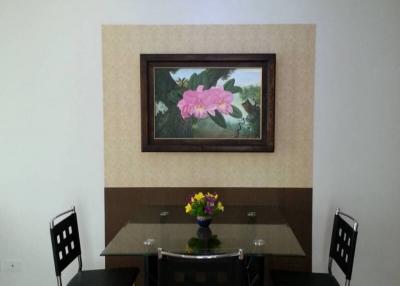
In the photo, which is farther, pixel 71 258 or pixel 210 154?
pixel 210 154

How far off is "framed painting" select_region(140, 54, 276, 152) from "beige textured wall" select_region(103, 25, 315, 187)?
0.09 meters

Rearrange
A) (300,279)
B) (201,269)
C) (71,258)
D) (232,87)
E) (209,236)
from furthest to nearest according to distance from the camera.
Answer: (232,87) < (71,258) < (300,279) < (209,236) < (201,269)

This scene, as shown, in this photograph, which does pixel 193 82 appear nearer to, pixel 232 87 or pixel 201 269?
pixel 232 87

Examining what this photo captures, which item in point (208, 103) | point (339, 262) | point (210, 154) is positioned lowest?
point (339, 262)

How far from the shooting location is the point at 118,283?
2205 millimetres

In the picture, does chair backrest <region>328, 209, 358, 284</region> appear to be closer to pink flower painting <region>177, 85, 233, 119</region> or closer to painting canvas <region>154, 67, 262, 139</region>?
painting canvas <region>154, 67, 262, 139</region>

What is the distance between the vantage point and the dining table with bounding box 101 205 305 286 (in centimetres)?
191

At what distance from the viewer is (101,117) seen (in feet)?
8.79

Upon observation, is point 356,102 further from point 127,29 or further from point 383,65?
point 127,29

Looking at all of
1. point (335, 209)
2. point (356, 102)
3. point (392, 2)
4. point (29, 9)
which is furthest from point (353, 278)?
point (29, 9)

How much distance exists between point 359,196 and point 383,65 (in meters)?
0.99

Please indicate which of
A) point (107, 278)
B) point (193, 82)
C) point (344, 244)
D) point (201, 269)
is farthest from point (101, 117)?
point (344, 244)

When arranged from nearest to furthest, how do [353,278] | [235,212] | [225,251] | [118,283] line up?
[225,251] → [118,283] → [235,212] → [353,278]

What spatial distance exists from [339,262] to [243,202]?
77 centimetres
